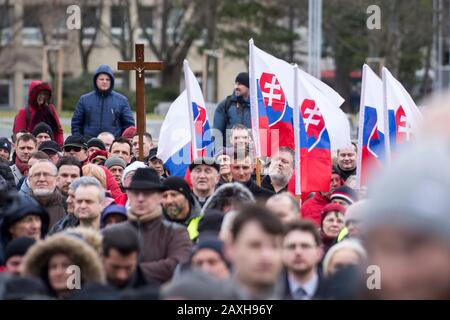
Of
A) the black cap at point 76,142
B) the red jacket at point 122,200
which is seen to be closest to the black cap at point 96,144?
the black cap at point 76,142

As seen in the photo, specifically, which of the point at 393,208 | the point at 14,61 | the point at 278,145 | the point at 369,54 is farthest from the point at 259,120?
the point at 14,61

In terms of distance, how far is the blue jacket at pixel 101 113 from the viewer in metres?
16.9

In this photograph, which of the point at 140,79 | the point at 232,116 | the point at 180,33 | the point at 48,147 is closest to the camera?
the point at 140,79

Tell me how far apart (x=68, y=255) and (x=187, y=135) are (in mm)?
7829

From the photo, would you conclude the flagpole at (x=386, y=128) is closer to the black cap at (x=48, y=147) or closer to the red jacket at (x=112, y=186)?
→ the red jacket at (x=112, y=186)

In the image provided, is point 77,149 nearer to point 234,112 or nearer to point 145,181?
point 234,112

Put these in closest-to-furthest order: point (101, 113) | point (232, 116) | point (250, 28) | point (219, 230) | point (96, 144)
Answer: point (219, 230)
point (96, 144)
point (232, 116)
point (101, 113)
point (250, 28)

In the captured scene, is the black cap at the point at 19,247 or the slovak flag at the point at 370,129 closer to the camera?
the black cap at the point at 19,247

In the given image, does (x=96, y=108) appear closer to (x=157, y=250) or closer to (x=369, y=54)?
(x=157, y=250)

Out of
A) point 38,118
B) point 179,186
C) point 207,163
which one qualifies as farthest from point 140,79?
point 179,186

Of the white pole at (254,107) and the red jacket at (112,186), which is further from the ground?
the white pole at (254,107)

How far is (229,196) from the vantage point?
8.66 m

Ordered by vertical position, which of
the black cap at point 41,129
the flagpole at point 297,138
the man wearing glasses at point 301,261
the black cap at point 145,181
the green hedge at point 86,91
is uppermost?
the green hedge at point 86,91

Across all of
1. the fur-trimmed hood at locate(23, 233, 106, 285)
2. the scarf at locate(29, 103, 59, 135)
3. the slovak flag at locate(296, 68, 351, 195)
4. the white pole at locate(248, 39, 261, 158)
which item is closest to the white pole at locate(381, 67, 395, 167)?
the slovak flag at locate(296, 68, 351, 195)
